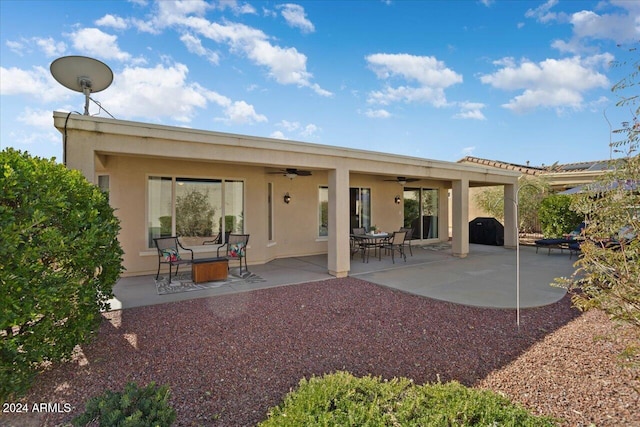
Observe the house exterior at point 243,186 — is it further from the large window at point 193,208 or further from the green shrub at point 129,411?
the green shrub at point 129,411

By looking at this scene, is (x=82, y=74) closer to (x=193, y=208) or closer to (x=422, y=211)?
(x=193, y=208)

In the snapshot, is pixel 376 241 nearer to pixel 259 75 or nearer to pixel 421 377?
pixel 259 75

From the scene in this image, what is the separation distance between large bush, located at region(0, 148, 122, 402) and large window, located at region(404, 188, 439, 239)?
12845mm

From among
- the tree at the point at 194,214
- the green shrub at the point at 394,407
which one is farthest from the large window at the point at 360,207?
the green shrub at the point at 394,407

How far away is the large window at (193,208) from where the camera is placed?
8562mm

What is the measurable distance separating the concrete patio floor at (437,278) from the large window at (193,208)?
57.1 inches

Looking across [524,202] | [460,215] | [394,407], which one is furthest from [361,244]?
[524,202]

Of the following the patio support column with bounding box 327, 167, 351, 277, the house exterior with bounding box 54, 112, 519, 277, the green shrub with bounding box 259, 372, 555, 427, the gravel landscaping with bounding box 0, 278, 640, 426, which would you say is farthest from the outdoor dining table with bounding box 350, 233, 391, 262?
the green shrub with bounding box 259, 372, 555, 427

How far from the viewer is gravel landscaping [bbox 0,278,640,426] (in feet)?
9.53

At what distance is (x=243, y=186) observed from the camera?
9.63 metres

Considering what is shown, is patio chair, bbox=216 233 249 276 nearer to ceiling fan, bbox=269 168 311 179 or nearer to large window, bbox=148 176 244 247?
large window, bbox=148 176 244 247

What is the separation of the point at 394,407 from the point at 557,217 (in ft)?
51.4

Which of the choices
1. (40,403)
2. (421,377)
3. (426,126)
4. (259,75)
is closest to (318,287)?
(421,377)

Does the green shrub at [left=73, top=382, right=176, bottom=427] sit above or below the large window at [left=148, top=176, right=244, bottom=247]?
below
